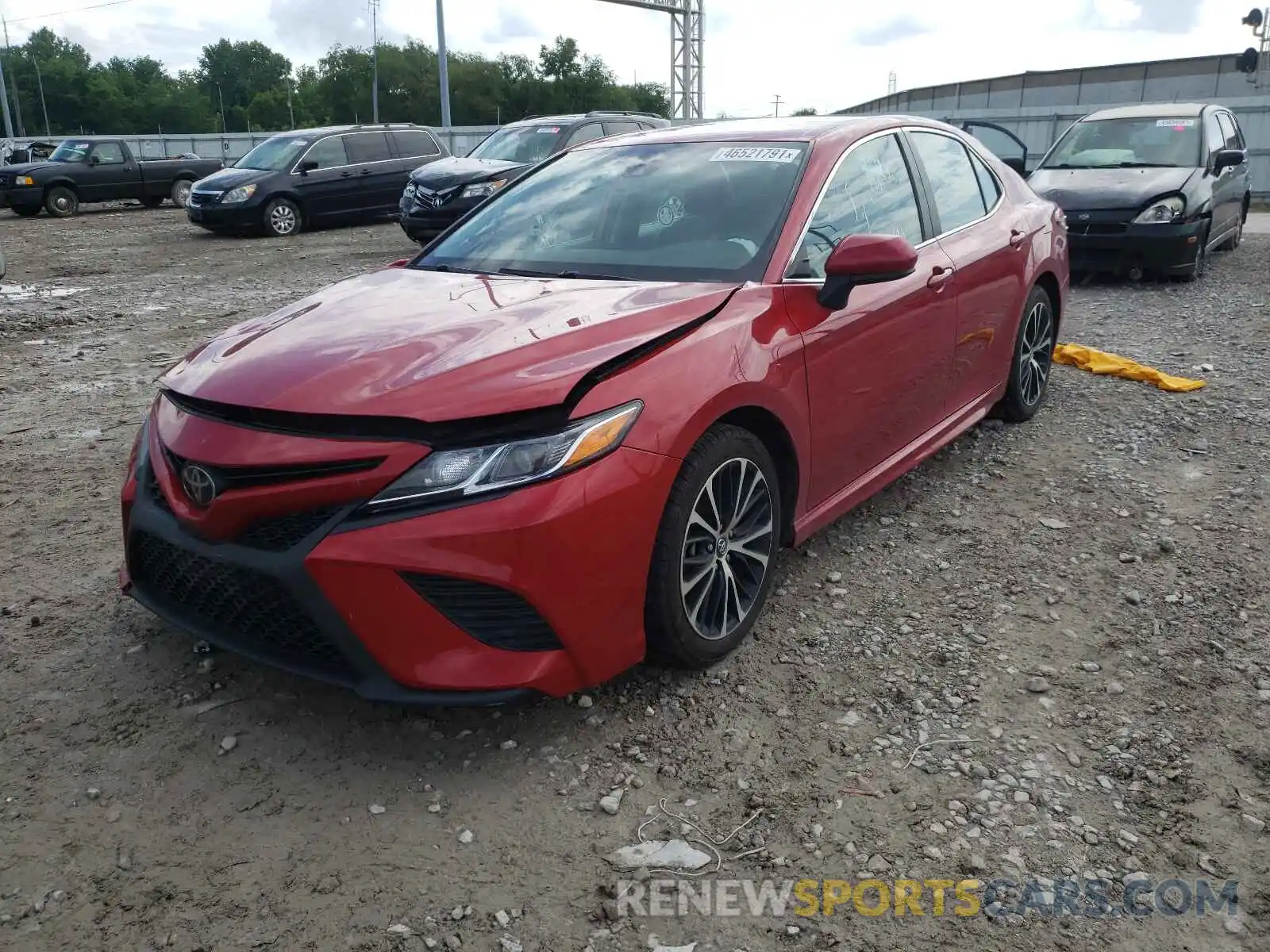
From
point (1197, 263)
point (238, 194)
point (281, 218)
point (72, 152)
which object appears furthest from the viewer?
point (72, 152)

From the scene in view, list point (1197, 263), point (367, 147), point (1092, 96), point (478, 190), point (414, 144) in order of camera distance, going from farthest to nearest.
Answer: point (1092, 96) → point (414, 144) → point (367, 147) → point (478, 190) → point (1197, 263)

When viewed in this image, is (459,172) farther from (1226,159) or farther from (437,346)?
(437,346)

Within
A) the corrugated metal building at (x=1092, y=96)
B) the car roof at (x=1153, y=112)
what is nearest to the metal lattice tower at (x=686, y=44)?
the corrugated metal building at (x=1092, y=96)

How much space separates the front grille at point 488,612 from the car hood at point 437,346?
409 millimetres

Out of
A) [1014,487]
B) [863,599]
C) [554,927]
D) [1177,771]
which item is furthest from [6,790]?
[1014,487]

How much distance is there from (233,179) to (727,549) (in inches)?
585

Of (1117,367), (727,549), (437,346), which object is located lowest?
(1117,367)

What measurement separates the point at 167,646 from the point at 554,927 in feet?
5.91

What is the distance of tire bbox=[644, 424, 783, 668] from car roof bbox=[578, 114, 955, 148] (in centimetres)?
146

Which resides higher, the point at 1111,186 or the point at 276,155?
the point at 276,155

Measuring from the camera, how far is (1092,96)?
3266 centimetres

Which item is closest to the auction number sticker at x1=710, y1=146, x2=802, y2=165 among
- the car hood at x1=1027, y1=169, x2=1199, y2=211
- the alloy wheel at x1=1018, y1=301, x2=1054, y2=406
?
the alloy wheel at x1=1018, y1=301, x2=1054, y2=406

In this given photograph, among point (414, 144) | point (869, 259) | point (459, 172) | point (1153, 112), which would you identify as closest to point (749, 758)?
point (869, 259)

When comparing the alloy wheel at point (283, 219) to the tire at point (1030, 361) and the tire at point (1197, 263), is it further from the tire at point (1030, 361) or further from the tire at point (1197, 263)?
the tire at point (1030, 361)
